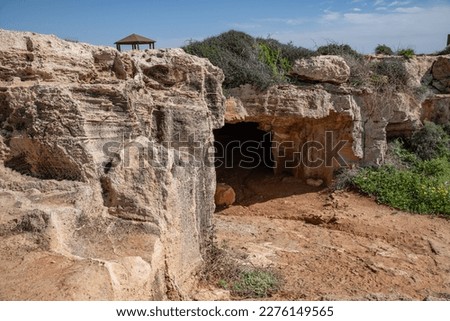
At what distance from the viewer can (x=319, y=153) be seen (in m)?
9.70

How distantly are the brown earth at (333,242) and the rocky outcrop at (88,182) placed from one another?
1.68 metres

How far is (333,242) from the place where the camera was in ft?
22.2

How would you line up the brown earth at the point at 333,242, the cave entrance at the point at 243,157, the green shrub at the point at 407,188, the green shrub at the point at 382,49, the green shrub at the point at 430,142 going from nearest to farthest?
the brown earth at the point at 333,242
the green shrub at the point at 407,188
the cave entrance at the point at 243,157
the green shrub at the point at 430,142
the green shrub at the point at 382,49

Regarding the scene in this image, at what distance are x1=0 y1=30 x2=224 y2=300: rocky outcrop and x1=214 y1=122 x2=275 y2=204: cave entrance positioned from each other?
5.17 meters

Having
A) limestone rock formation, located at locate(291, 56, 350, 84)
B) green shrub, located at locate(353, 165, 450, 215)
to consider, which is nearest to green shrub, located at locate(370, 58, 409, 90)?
limestone rock formation, located at locate(291, 56, 350, 84)

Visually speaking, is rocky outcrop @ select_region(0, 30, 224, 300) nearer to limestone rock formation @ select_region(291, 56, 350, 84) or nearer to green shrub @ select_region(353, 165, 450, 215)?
limestone rock formation @ select_region(291, 56, 350, 84)

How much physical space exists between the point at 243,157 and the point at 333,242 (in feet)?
16.1

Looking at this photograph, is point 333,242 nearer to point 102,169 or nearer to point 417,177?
point 417,177

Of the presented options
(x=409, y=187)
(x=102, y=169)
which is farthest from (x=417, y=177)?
(x=102, y=169)

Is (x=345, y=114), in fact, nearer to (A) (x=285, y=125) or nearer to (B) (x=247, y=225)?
(A) (x=285, y=125)

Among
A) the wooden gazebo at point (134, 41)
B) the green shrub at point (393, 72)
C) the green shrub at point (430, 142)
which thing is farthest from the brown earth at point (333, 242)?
the wooden gazebo at point (134, 41)

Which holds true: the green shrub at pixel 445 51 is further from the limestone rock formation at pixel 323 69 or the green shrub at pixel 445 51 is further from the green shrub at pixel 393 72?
the limestone rock formation at pixel 323 69

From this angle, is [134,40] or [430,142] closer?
[430,142]

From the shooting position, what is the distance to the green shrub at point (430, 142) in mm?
10172
